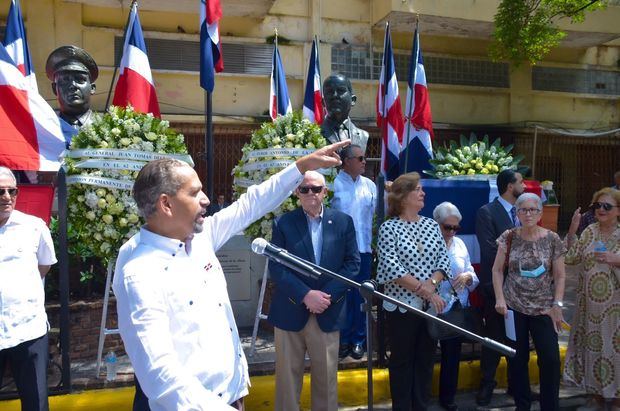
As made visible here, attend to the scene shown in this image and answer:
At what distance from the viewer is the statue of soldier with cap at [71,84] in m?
6.18

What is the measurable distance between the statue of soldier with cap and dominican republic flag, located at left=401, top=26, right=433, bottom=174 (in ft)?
12.0

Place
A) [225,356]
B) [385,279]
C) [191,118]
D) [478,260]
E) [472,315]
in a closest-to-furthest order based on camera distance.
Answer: [225,356] < [385,279] < [472,315] < [478,260] < [191,118]

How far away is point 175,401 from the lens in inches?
77.3

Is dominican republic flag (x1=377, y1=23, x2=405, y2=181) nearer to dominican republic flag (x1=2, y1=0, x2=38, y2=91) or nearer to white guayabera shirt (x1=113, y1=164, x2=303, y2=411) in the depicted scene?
dominican republic flag (x1=2, y1=0, x2=38, y2=91)

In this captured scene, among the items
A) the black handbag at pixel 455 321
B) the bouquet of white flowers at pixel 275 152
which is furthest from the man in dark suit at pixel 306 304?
the bouquet of white flowers at pixel 275 152

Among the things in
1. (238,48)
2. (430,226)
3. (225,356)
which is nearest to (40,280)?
(225,356)

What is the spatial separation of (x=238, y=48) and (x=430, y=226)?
30.1 ft

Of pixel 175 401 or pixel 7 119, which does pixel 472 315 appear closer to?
pixel 175 401

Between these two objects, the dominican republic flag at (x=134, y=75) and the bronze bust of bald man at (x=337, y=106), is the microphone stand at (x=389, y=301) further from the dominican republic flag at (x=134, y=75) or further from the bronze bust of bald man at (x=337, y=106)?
the dominican republic flag at (x=134, y=75)

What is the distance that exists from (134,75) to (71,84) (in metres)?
0.76

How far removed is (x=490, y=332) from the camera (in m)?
5.18

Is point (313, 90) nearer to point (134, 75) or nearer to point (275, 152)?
point (134, 75)

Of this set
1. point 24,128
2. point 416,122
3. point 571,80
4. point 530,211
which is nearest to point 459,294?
point 530,211

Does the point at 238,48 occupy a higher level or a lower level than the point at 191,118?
higher
